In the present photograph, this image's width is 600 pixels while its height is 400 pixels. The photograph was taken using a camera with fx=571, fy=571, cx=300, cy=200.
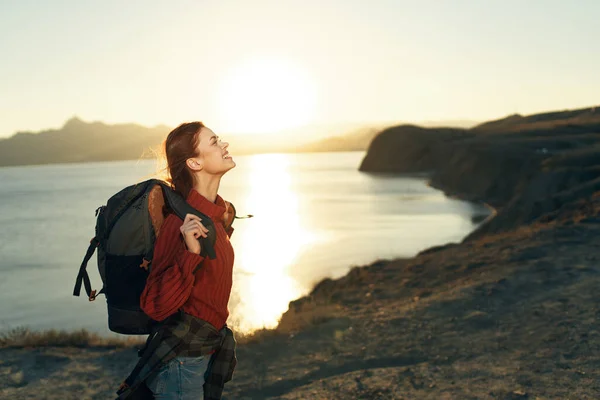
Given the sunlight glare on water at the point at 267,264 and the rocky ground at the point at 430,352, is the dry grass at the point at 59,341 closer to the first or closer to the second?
the rocky ground at the point at 430,352

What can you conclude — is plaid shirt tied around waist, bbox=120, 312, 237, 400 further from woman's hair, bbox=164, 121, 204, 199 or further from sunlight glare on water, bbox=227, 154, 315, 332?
sunlight glare on water, bbox=227, 154, 315, 332

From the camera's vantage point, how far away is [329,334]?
33.6 ft

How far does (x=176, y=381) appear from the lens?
3221mm

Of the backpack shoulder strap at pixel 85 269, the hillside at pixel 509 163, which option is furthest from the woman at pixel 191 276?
the hillside at pixel 509 163

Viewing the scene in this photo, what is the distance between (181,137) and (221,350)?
1.29 m

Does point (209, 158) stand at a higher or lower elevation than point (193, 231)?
higher

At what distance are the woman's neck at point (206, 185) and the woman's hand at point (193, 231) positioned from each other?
1.25 ft

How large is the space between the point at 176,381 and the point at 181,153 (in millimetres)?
1295

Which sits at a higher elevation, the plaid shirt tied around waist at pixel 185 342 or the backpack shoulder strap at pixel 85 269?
the backpack shoulder strap at pixel 85 269

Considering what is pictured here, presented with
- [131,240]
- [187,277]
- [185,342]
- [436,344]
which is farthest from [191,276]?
[436,344]

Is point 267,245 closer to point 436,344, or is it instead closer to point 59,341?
point 59,341

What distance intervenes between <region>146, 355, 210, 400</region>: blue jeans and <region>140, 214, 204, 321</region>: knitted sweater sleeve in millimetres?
364

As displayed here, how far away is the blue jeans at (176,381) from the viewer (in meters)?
3.22

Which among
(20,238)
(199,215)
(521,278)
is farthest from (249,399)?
(20,238)
